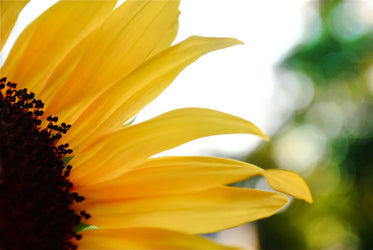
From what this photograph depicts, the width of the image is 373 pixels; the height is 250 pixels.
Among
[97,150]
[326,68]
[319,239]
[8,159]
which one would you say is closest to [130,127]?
[97,150]

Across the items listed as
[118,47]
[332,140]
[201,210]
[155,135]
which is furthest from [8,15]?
[332,140]

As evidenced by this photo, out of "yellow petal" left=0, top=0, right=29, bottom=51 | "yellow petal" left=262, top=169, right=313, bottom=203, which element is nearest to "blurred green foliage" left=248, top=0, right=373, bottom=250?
"yellow petal" left=262, top=169, right=313, bottom=203

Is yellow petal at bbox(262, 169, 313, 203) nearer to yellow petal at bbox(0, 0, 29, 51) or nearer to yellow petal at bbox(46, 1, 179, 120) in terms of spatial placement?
yellow petal at bbox(46, 1, 179, 120)

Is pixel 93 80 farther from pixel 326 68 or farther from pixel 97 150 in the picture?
pixel 326 68

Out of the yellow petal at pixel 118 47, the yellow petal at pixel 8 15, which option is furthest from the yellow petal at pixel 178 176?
the yellow petal at pixel 8 15

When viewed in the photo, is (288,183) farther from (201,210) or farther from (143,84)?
(143,84)
